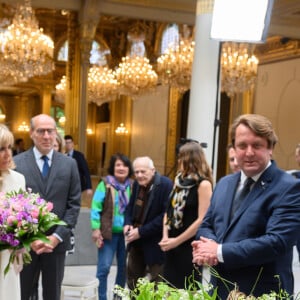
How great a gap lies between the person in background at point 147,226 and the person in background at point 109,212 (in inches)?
17.4

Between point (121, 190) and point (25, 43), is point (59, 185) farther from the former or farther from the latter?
point (25, 43)

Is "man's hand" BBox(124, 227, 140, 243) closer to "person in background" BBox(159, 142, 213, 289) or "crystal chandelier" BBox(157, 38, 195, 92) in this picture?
"person in background" BBox(159, 142, 213, 289)

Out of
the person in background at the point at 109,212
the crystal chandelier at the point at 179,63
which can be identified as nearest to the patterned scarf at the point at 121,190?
the person in background at the point at 109,212

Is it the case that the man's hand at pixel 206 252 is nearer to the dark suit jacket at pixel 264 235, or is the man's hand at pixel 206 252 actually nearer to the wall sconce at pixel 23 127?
the dark suit jacket at pixel 264 235

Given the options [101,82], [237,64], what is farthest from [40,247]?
[101,82]

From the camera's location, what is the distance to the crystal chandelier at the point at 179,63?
13633 mm

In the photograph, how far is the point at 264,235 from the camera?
2221 millimetres

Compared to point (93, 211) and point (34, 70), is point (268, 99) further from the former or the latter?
point (93, 211)

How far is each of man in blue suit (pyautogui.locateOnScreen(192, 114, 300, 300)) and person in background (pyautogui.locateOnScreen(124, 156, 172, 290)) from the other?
7.09ft

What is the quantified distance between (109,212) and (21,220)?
8.29 ft

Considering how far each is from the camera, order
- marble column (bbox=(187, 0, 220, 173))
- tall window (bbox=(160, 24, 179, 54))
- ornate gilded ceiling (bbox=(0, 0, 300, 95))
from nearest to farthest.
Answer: marble column (bbox=(187, 0, 220, 173))
ornate gilded ceiling (bbox=(0, 0, 300, 95))
tall window (bbox=(160, 24, 179, 54))

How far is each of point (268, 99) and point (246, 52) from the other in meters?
3.82

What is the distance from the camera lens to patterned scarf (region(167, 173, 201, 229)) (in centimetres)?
393

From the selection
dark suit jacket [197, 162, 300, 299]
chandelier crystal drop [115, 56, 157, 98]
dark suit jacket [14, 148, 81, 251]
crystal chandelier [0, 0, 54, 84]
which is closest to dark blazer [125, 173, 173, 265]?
dark suit jacket [14, 148, 81, 251]
